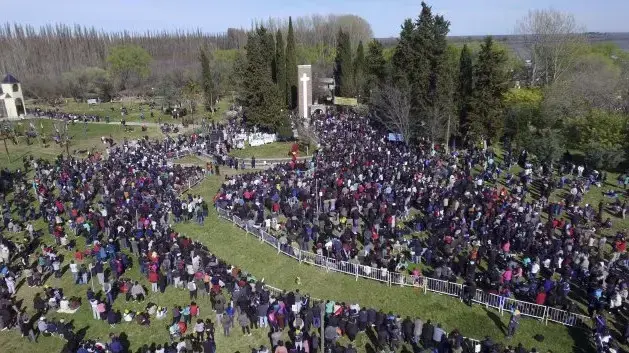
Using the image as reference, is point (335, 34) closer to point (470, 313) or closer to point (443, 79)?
point (443, 79)

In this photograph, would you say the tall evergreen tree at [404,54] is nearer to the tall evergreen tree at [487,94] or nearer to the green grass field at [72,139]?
the tall evergreen tree at [487,94]

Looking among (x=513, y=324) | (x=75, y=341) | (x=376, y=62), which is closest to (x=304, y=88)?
(x=376, y=62)

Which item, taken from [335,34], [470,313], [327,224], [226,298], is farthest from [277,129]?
[335,34]

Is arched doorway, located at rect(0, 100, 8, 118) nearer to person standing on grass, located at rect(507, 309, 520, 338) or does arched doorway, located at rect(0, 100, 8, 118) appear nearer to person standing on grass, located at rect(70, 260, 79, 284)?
person standing on grass, located at rect(70, 260, 79, 284)

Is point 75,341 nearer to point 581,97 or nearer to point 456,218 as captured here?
point 456,218

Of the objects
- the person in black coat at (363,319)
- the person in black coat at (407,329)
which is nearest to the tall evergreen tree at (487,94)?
the person in black coat at (407,329)
